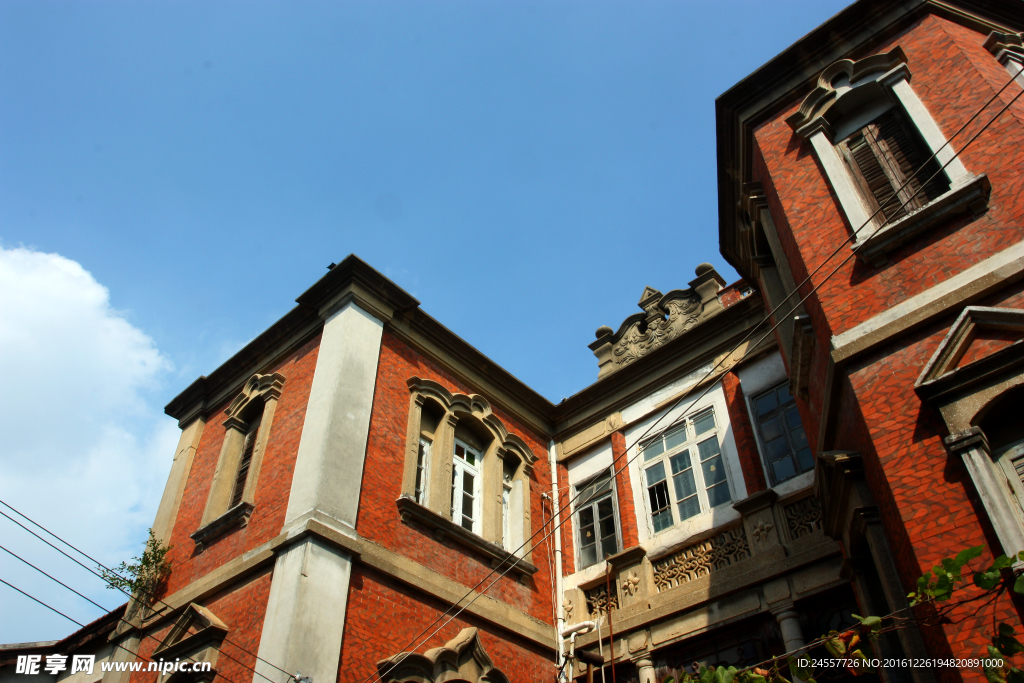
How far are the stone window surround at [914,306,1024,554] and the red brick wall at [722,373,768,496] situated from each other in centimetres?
414

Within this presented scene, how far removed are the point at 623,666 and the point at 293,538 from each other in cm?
485

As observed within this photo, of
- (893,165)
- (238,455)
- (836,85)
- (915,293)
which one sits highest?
(836,85)

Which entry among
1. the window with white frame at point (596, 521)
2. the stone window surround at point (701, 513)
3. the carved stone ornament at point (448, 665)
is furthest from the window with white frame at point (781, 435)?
the carved stone ornament at point (448, 665)

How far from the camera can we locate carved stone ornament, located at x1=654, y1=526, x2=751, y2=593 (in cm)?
940

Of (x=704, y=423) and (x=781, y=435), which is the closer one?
(x=781, y=435)

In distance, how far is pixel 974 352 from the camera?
5.75m

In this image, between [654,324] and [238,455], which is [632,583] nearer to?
[654,324]

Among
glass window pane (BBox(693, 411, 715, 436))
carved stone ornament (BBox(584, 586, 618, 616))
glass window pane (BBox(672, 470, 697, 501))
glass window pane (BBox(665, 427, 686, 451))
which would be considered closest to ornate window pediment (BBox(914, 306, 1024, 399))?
glass window pane (BBox(672, 470, 697, 501))

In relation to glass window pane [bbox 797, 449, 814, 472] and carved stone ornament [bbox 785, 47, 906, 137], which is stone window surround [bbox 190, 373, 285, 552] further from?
carved stone ornament [bbox 785, 47, 906, 137]

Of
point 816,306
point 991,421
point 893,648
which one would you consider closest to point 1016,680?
point 991,421

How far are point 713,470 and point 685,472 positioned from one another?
18.4 inches

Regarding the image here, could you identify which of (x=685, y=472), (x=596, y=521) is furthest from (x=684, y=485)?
(x=596, y=521)

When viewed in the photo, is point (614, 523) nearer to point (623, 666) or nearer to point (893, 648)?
point (623, 666)

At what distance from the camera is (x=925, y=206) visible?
661 centimetres
